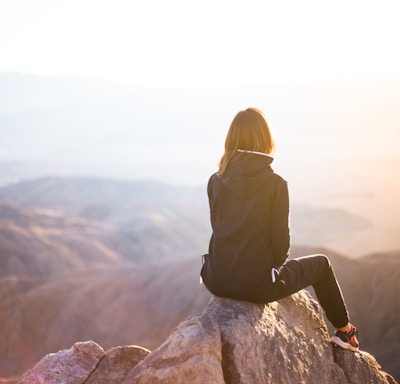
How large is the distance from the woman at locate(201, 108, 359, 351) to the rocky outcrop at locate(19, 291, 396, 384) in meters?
0.28

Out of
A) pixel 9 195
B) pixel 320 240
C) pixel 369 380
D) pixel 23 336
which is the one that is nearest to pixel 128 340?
pixel 23 336

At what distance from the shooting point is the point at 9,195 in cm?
10088

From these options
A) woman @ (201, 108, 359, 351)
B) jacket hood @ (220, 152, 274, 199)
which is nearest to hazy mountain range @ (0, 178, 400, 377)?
woman @ (201, 108, 359, 351)

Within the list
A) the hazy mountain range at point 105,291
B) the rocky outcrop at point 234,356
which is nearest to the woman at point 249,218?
the rocky outcrop at point 234,356

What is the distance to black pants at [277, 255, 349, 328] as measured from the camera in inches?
182

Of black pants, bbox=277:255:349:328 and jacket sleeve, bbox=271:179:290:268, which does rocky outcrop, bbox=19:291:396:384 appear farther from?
jacket sleeve, bbox=271:179:290:268

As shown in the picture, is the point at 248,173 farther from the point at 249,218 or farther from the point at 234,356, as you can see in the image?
the point at 234,356

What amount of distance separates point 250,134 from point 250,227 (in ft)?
2.53

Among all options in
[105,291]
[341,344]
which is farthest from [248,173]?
[105,291]

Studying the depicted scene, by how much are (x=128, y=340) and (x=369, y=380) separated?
22440mm

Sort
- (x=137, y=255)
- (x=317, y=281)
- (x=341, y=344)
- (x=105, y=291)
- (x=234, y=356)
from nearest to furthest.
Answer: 1. (x=234, y=356)
2. (x=317, y=281)
3. (x=341, y=344)
4. (x=105, y=291)
5. (x=137, y=255)

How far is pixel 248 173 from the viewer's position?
4254 mm

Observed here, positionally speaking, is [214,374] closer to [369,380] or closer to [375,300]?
[369,380]

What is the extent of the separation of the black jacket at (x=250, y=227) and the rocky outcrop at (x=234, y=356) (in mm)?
302
